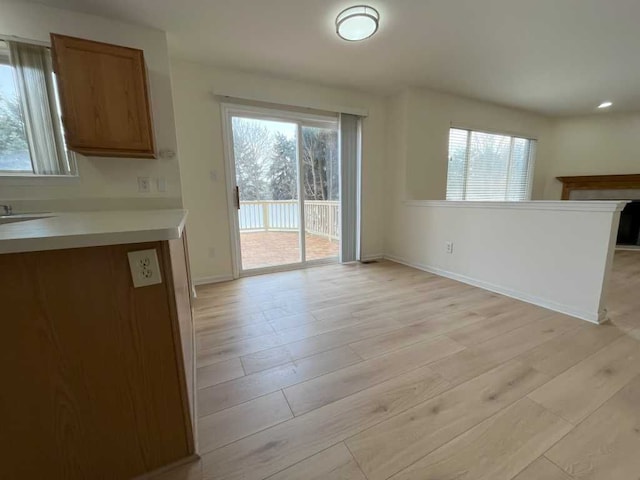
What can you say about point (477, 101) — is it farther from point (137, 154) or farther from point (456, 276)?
point (137, 154)

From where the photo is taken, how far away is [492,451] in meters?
1.08

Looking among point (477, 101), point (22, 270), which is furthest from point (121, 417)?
point (477, 101)

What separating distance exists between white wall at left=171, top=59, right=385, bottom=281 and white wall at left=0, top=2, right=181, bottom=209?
0.50 metres

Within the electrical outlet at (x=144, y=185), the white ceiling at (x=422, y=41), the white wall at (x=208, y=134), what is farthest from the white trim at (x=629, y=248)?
the electrical outlet at (x=144, y=185)

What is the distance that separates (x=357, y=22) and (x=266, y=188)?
1.93 metres

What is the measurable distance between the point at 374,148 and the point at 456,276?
6.76 ft

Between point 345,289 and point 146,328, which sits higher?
point 146,328

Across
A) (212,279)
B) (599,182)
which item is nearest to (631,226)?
(599,182)

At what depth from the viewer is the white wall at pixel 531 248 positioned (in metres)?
2.06

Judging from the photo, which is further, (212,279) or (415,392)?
(212,279)

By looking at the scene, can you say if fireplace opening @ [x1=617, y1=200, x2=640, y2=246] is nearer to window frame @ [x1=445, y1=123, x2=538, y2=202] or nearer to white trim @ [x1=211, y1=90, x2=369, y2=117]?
window frame @ [x1=445, y1=123, x2=538, y2=202]

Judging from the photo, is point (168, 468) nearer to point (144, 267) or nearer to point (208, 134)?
point (144, 267)

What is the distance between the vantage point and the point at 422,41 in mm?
2400

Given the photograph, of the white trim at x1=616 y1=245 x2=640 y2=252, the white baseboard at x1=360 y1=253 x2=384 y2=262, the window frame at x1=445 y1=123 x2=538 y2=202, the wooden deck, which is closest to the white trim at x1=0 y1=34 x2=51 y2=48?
the wooden deck
